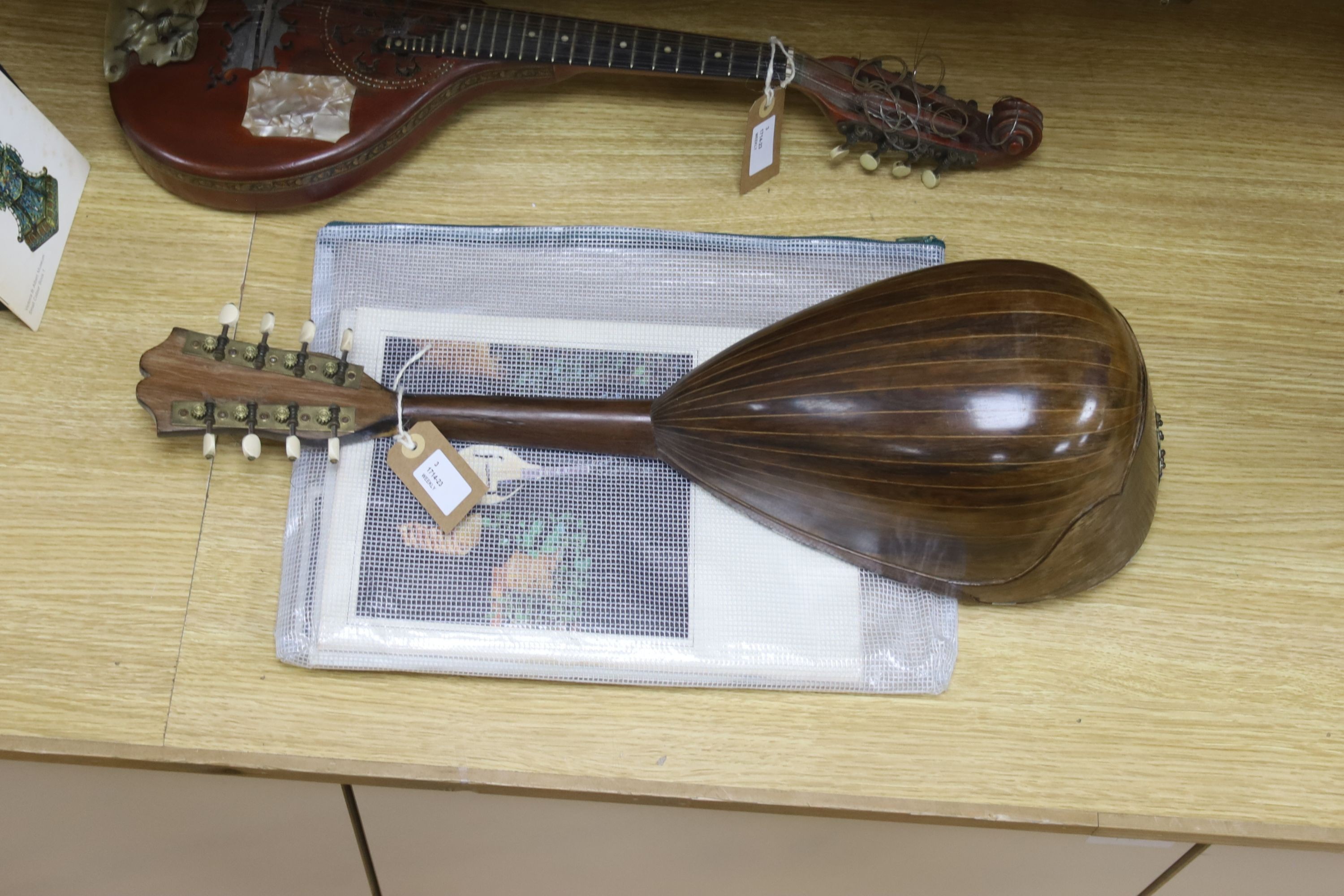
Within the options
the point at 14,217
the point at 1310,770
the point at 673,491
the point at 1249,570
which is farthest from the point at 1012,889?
the point at 14,217

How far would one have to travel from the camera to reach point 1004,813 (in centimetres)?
101

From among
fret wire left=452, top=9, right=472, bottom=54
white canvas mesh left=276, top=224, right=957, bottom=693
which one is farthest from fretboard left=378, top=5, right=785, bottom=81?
white canvas mesh left=276, top=224, right=957, bottom=693

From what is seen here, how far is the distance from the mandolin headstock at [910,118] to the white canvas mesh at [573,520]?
0.14m

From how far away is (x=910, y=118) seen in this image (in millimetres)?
1252

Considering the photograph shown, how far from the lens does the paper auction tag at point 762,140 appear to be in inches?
48.3

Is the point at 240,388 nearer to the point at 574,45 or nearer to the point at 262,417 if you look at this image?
the point at 262,417

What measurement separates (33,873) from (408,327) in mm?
796

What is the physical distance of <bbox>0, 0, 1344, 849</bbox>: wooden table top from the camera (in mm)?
1026

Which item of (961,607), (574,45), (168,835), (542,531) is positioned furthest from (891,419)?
(168,835)

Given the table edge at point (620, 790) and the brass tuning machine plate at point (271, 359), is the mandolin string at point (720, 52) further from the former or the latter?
the table edge at point (620, 790)

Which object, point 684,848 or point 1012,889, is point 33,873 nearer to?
point 684,848

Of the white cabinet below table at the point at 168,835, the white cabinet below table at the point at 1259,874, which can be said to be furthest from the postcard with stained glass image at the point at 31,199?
the white cabinet below table at the point at 1259,874

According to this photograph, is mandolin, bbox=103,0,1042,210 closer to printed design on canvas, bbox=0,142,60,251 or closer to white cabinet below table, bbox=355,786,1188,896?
printed design on canvas, bbox=0,142,60,251

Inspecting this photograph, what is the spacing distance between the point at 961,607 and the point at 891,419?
265mm
